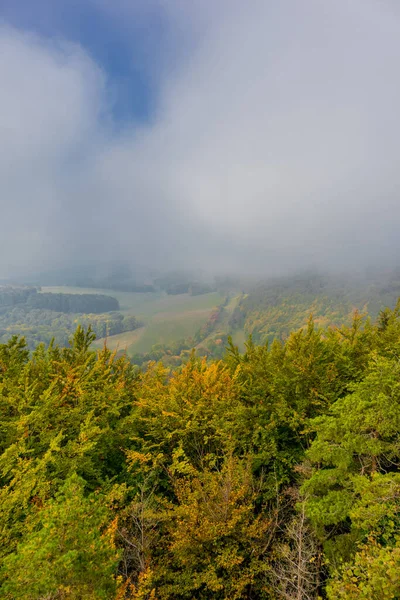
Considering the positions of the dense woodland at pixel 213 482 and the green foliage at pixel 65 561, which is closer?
the green foliage at pixel 65 561

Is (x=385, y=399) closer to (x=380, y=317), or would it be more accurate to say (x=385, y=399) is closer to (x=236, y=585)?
(x=236, y=585)

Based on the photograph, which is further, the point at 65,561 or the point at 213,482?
the point at 213,482

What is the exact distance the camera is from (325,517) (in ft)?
36.6

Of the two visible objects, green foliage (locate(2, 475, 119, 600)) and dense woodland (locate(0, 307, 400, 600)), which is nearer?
green foliage (locate(2, 475, 119, 600))

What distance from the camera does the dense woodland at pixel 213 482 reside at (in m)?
8.20

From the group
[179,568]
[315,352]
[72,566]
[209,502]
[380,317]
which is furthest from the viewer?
[380,317]

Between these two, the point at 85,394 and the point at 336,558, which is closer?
the point at 336,558

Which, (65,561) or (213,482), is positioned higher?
(65,561)

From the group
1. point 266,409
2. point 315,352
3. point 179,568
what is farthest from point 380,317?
point 179,568

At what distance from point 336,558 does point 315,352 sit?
10933mm

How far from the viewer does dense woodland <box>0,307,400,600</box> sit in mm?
8203

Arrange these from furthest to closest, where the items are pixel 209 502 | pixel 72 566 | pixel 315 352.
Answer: pixel 315 352
pixel 209 502
pixel 72 566

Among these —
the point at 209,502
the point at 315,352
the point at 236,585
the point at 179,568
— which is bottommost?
the point at 179,568

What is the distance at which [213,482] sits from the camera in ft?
46.1
